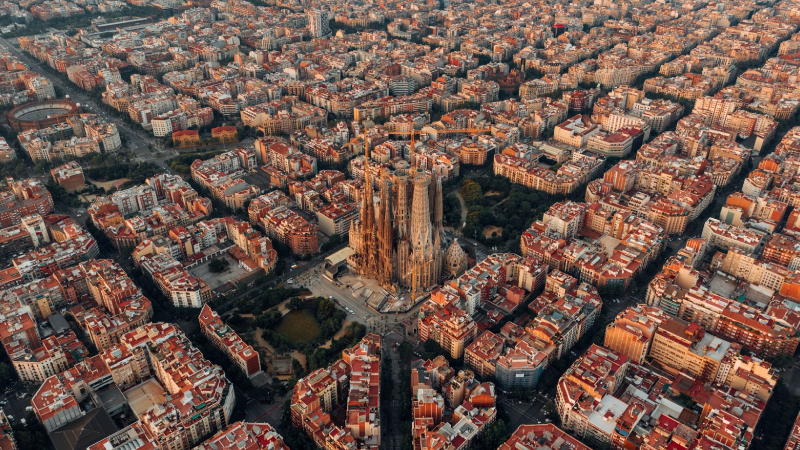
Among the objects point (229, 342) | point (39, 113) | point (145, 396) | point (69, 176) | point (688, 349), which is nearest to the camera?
point (145, 396)

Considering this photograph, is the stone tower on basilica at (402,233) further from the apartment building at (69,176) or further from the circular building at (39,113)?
the circular building at (39,113)

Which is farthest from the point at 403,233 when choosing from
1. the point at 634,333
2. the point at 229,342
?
the point at 634,333

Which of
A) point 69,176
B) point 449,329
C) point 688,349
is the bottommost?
point 688,349

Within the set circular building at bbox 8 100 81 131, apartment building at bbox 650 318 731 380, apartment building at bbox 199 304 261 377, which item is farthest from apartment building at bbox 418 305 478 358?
circular building at bbox 8 100 81 131

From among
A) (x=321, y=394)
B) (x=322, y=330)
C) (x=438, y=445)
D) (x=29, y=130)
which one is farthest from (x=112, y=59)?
(x=438, y=445)

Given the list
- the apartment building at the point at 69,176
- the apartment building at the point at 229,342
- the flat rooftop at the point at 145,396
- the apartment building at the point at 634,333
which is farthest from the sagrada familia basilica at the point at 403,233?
the apartment building at the point at 69,176

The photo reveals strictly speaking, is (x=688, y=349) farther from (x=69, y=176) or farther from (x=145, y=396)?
(x=69, y=176)

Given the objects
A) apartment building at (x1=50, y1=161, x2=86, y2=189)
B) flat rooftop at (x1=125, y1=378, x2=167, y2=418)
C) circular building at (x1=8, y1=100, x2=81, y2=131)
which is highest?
circular building at (x1=8, y1=100, x2=81, y2=131)

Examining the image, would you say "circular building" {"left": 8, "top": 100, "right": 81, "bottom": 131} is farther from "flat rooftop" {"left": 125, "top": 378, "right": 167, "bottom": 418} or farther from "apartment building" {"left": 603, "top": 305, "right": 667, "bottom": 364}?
"apartment building" {"left": 603, "top": 305, "right": 667, "bottom": 364}
